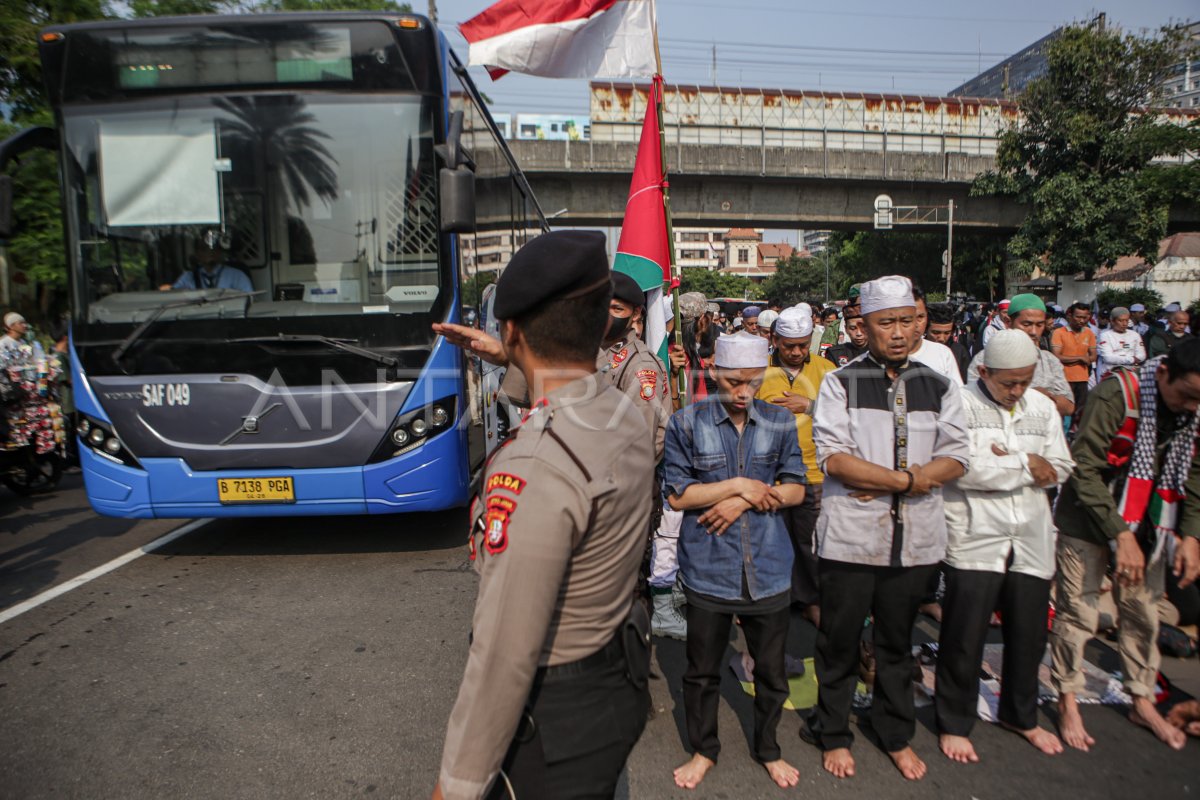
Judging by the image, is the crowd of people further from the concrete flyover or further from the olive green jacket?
the concrete flyover

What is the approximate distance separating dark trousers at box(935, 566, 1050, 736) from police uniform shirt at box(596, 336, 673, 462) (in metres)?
1.43

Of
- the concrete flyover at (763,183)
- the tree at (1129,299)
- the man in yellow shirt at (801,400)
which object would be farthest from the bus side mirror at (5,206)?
the tree at (1129,299)

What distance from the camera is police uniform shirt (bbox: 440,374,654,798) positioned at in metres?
1.38

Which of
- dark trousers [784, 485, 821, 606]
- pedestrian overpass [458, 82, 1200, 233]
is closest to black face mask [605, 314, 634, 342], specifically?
dark trousers [784, 485, 821, 606]

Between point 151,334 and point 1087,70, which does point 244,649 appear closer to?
point 151,334

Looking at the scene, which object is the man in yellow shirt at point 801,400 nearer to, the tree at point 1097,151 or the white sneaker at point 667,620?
the white sneaker at point 667,620

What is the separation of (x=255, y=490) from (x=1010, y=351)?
454 cm

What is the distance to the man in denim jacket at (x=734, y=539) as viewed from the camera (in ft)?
10.0

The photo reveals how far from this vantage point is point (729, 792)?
118 inches

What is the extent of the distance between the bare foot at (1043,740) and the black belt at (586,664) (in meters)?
2.62

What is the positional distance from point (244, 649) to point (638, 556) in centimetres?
340

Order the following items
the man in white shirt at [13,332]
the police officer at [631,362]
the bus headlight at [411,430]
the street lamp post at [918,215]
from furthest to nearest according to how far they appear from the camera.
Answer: the street lamp post at [918,215], the man in white shirt at [13,332], the bus headlight at [411,430], the police officer at [631,362]

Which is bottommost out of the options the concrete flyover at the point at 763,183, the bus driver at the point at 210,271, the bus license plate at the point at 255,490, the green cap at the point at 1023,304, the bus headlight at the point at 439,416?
the bus license plate at the point at 255,490

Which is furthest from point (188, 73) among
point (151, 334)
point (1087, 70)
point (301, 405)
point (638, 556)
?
point (1087, 70)
